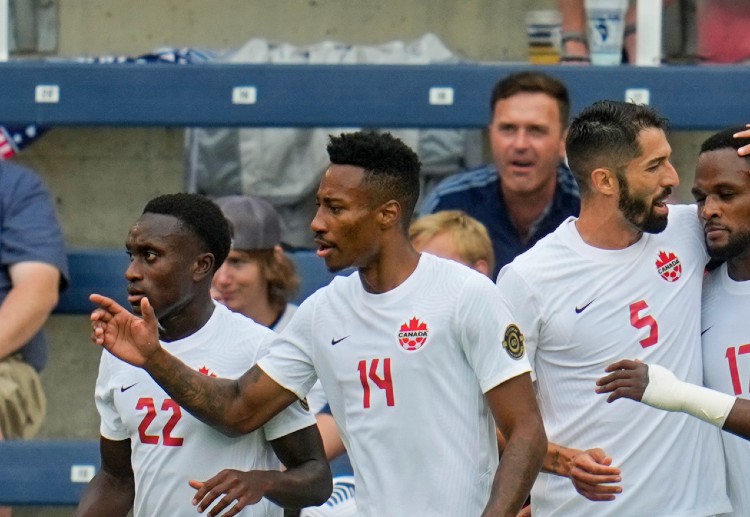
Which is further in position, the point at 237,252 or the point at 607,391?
the point at 237,252

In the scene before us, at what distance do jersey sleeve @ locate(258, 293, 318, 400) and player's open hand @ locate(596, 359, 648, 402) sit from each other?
2.30 feet

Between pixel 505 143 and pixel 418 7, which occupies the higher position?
pixel 418 7

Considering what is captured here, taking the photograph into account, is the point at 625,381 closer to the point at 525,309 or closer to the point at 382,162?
the point at 525,309

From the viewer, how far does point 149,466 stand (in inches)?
152

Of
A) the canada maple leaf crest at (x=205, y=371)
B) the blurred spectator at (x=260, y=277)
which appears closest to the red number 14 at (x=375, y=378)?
the canada maple leaf crest at (x=205, y=371)

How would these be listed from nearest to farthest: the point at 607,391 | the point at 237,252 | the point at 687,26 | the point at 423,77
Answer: the point at 607,391
the point at 237,252
the point at 423,77
the point at 687,26

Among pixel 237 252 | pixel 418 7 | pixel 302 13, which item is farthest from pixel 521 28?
pixel 237 252

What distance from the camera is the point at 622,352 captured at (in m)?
3.87

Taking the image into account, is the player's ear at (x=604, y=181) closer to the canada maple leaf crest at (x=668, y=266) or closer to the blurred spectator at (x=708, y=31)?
the canada maple leaf crest at (x=668, y=266)

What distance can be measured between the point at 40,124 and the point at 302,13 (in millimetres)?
1402

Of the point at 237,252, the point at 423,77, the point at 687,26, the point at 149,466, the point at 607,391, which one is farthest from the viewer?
the point at 687,26

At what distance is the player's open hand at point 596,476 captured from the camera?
3686 millimetres

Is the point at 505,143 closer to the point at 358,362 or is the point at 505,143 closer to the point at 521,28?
the point at 521,28

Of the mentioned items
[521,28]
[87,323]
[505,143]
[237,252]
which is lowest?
[87,323]
